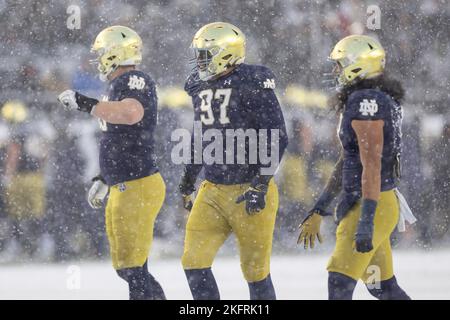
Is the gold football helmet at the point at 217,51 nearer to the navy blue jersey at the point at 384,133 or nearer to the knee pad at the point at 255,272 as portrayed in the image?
the navy blue jersey at the point at 384,133

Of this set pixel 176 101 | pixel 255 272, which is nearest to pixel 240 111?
pixel 255 272

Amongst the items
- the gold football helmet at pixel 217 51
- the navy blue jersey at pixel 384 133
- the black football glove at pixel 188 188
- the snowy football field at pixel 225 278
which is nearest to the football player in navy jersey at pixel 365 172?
the navy blue jersey at pixel 384 133

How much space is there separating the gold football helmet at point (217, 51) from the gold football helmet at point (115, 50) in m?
0.52

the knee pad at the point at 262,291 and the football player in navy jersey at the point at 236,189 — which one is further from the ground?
the football player in navy jersey at the point at 236,189

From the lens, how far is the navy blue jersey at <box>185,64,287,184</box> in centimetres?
587

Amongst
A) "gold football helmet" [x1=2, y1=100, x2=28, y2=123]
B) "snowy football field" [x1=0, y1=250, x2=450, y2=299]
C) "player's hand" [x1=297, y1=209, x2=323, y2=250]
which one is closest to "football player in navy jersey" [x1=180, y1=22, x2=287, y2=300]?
"player's hand" [x1=297, y1=209, x2=323, y2=250]

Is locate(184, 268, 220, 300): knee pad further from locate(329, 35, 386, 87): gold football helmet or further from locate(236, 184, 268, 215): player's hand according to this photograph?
locate(329, 35, 386, 87): gold football helmet

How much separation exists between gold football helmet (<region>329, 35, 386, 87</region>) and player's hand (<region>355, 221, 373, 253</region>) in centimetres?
78

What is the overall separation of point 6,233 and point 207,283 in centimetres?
381

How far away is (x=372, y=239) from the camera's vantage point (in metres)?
5.66

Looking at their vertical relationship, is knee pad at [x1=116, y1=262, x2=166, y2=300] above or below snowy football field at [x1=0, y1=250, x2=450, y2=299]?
above

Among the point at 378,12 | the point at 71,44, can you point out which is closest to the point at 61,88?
the point at 71,44

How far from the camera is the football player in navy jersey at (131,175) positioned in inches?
246
